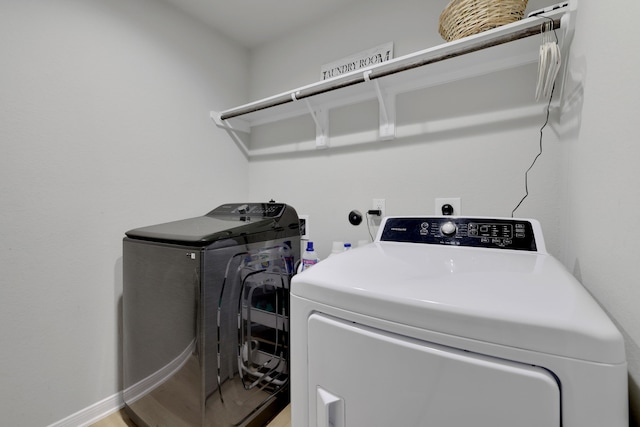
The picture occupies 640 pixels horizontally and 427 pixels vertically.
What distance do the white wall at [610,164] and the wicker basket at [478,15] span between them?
0.30 metres

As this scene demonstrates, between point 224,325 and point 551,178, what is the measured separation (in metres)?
1.58

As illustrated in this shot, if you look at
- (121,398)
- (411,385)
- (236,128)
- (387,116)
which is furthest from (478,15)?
(121,398)

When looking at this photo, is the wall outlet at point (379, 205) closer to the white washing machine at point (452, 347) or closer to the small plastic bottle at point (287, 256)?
the small plastic bottle at point (287, 256)

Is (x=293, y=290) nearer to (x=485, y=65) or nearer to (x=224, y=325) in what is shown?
(x=224, y=325)

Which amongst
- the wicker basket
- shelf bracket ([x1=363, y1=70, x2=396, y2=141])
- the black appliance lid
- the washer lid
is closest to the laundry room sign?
shelf bracket ([x1=363, y1=70, x2=396, y2=141])

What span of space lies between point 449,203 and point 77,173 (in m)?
1.96

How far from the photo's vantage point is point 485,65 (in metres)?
1.27

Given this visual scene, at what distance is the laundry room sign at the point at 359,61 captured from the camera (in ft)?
5.19

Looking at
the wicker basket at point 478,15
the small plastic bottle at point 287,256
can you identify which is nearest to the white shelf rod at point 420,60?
the wicker basket at point 478,15

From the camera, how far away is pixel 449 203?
1.38 m

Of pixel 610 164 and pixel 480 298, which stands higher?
pixel 610 164

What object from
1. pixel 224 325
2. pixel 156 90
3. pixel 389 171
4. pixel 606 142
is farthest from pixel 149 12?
pixel 606 142

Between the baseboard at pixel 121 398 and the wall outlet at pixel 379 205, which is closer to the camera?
the baseboard at pixel 121 398

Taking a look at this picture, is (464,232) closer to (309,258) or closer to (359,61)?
(309,258)
